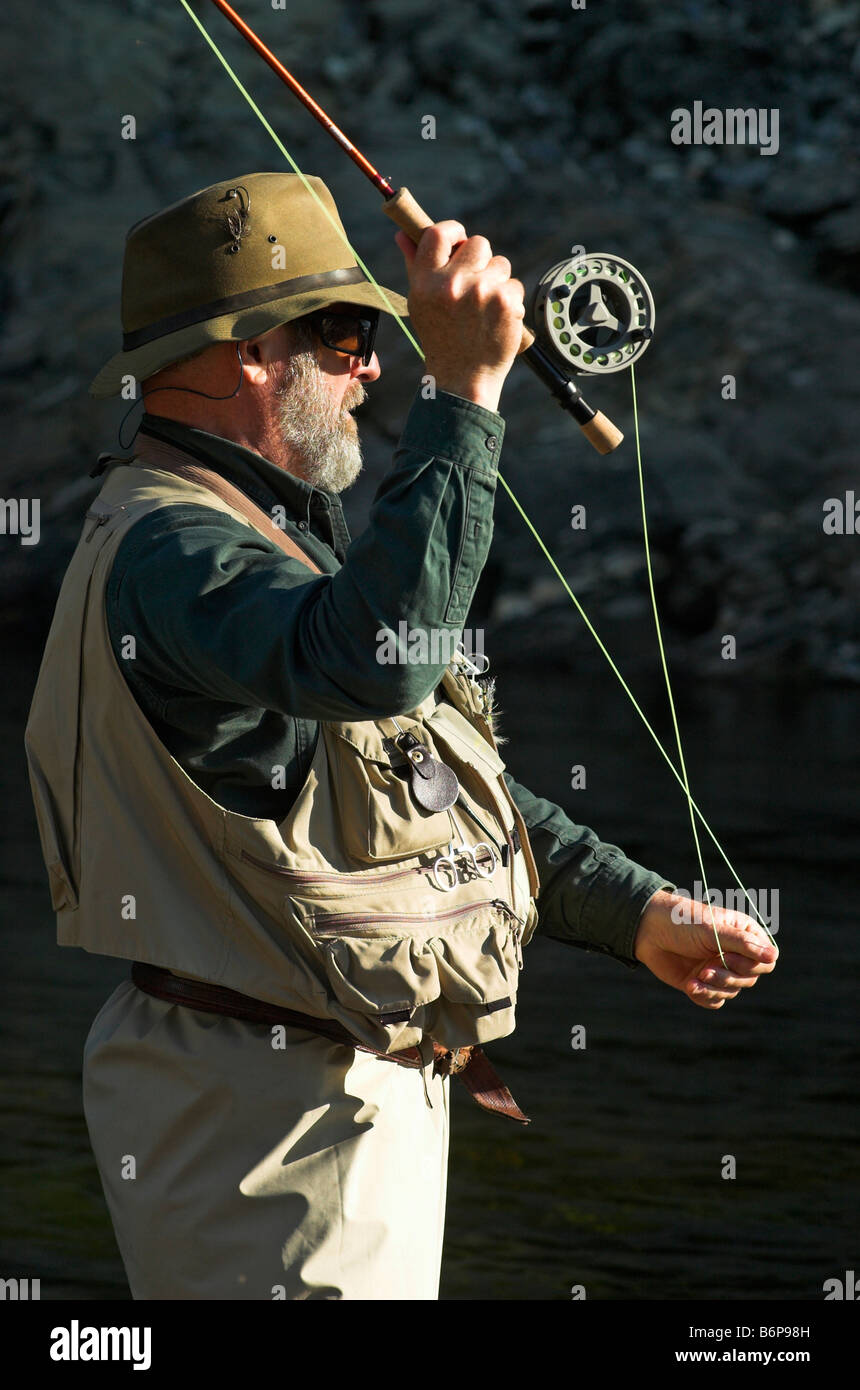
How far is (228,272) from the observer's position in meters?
2.52

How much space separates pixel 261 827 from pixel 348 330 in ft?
2.49

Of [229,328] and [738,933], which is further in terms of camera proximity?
[738,933]

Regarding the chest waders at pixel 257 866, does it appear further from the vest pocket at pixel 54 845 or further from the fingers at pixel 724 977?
the fingers at pixel 724 977

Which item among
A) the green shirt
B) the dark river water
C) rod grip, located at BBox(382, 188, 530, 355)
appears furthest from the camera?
the dark river water

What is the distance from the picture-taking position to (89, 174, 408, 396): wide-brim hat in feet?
8.17

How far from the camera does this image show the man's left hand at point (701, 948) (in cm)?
273

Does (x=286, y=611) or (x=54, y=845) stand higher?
(x=286, y=611)

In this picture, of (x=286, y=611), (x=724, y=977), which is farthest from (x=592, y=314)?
(x=724, y=977)

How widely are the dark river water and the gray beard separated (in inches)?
108

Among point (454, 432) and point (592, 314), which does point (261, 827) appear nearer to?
point (454, 432)

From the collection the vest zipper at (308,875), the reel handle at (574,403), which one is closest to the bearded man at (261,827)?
the vest zipper at (308,875)

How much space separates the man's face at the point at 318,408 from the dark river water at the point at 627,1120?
8.99 feet

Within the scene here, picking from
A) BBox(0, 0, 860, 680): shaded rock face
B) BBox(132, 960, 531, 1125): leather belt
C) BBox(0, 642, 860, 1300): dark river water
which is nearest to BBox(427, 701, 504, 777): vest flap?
BBox(132, 960, 531, 1125): leather belt

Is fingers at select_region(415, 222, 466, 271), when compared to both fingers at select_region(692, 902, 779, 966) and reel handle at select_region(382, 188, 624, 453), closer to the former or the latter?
reel handle at select_region(382, 188, 624, 453)
